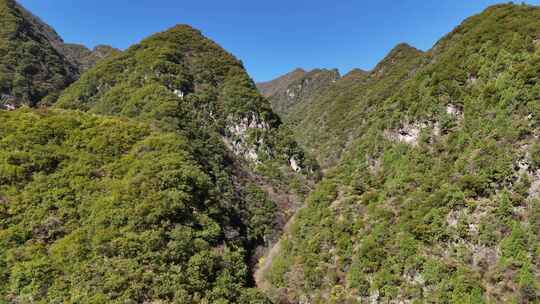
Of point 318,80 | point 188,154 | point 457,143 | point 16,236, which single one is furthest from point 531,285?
point 318,80

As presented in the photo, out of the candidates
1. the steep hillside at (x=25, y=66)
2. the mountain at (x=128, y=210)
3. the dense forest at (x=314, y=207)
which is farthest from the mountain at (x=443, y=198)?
the steep hillside at (x=25, y=66)

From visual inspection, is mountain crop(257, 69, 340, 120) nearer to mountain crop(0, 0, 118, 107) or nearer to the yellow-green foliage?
mountain crop(0, 0, 118, 107)

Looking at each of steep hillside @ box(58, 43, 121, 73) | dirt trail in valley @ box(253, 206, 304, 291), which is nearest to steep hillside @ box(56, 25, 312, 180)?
dirt trail in valley @ box(253, 206, 304, 291)

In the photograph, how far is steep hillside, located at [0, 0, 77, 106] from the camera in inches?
2313

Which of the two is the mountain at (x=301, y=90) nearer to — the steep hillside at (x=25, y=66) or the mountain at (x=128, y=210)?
the steep hillside at (x=25, y=66)

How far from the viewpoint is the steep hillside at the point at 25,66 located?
2313 inches

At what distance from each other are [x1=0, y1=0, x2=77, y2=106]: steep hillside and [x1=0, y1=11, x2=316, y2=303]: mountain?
2496 centimetres

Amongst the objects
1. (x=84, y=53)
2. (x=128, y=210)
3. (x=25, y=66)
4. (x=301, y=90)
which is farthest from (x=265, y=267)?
(x=301, y=90)

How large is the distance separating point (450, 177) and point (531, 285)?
10315 mm

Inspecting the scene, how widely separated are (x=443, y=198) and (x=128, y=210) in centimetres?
2464

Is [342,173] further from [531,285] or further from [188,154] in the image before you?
[531,285]

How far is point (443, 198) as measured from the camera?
25.2 metres

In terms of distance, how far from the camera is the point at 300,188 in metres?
49.3

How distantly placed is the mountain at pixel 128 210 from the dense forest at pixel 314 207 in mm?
120
